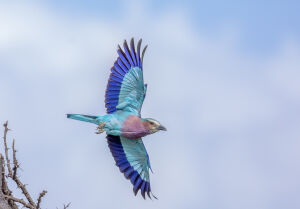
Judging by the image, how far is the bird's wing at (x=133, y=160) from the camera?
29.0 feet

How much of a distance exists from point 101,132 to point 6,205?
1692 millimetres

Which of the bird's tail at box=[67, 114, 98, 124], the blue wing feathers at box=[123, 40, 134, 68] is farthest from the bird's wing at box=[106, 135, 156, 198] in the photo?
the blue wing feathers at box=[123, 40, 134, 68]

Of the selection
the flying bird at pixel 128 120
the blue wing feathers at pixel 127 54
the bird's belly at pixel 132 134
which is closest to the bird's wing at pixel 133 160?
the flying bird at pixel 128 120

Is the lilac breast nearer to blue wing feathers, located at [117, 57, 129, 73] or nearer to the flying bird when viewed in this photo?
the flying bird

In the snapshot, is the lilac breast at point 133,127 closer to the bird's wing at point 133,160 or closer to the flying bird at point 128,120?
the flying bird at point 128,120

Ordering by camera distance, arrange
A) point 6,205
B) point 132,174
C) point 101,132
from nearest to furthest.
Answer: point 6,205 → point 101,132 → point 132,174

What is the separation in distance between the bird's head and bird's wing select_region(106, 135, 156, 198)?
1.64 ft

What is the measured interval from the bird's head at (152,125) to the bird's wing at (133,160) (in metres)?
0.50

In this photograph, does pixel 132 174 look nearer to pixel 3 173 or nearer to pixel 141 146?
pixel 141 146

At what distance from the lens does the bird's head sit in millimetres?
8413

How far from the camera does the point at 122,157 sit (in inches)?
349

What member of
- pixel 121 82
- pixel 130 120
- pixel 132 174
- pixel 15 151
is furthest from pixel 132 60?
pixel 15 151

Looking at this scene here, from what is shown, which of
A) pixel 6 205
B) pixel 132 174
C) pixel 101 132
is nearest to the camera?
pixel 6 205

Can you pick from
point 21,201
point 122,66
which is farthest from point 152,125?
point 21,201
